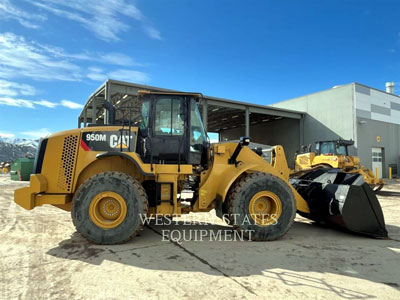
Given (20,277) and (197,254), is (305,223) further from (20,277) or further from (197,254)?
(20,277)

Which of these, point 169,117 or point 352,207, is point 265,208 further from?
point 169,117

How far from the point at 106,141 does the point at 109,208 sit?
1.16 meters

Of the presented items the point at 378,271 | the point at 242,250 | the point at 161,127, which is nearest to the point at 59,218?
the point at 161,127

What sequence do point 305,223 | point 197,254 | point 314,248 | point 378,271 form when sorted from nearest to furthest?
point 378,271 → point 197,254 → point 314,248 → point 305,223

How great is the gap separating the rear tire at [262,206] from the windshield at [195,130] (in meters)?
1.03

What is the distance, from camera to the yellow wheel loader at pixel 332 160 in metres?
13.1

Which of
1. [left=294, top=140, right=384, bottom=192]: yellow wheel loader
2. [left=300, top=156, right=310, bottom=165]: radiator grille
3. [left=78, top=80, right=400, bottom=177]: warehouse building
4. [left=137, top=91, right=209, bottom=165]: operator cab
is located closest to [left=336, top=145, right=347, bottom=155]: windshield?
[left=294, top=140, right=384, bottom=192]: yellow wheel loader

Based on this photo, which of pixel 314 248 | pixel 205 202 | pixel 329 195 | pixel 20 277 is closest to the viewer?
pixel 20 277

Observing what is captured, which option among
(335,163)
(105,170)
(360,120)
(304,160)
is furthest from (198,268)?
(360,120)

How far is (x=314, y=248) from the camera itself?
15.3 ft

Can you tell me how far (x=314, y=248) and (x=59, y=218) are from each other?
581 centimetres

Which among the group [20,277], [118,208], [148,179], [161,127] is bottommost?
[20,277]

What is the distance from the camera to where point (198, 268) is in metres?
3.71

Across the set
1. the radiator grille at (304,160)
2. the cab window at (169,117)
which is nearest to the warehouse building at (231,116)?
the radiator grille at (304,160)
